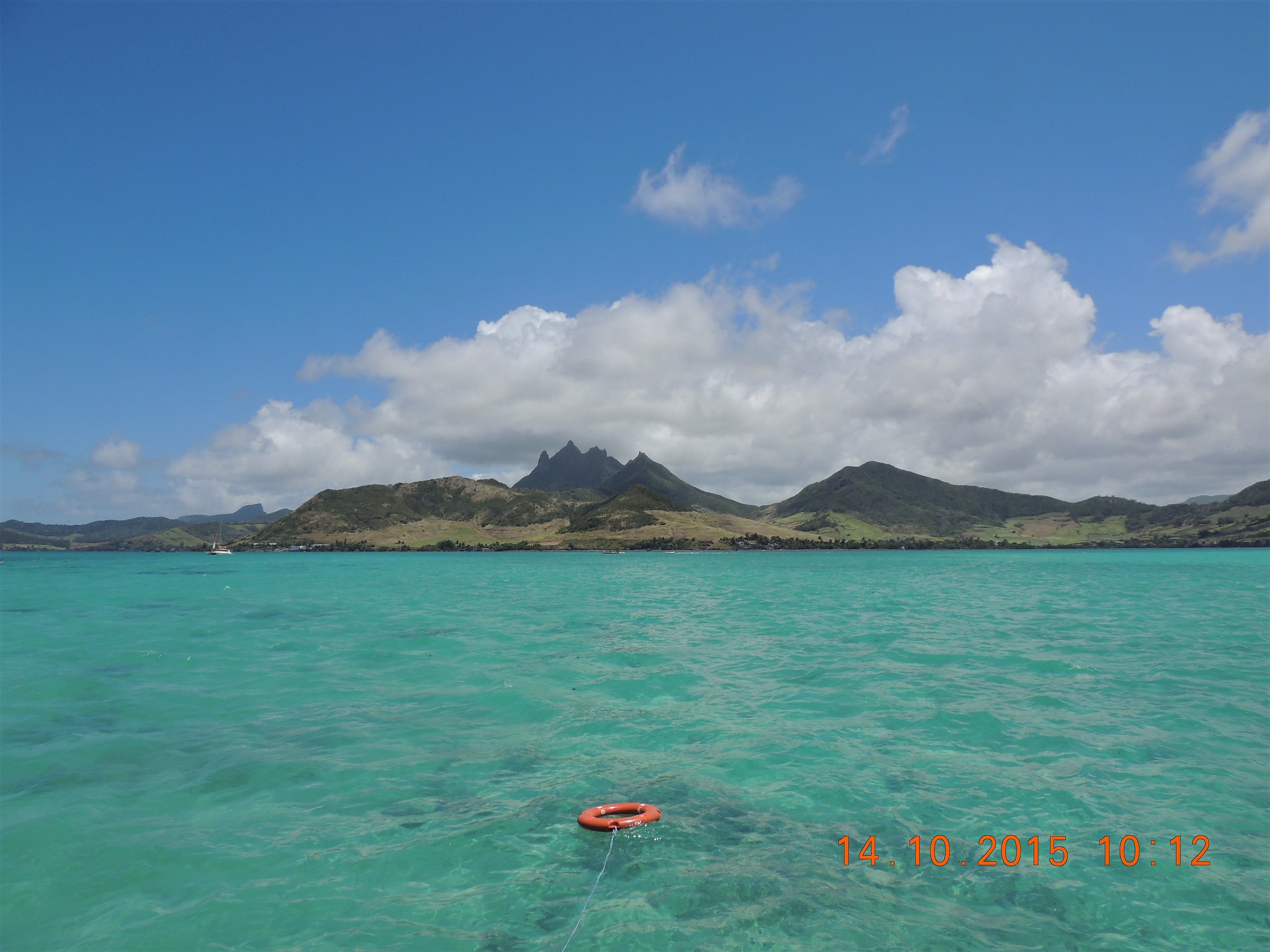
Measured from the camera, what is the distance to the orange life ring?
13.3 metres

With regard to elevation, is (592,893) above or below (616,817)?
below

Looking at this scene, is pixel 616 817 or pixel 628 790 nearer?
pixel 616 817

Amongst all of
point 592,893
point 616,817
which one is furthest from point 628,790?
→ point 592,893

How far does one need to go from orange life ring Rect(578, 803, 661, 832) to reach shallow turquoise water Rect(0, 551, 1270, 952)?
250mm

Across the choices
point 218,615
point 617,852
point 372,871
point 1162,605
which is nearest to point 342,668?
point 372,871

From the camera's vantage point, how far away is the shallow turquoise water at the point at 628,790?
10.3 metres

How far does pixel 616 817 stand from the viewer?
1373cm

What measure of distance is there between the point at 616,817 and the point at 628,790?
1977 millimetres
